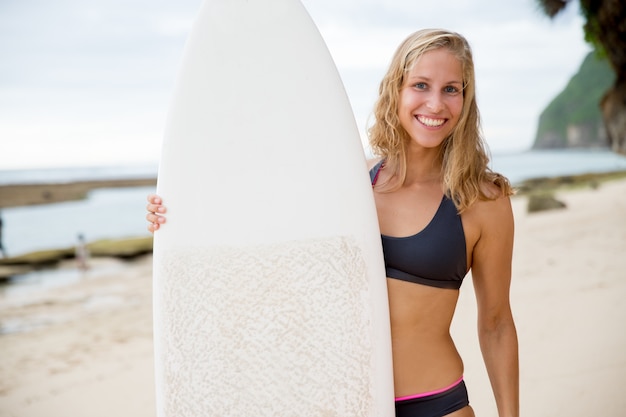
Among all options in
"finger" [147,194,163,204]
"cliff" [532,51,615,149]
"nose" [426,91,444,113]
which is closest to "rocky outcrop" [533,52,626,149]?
"cliff" [532,51,615,149]

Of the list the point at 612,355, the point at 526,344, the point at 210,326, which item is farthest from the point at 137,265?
the point at 210,326

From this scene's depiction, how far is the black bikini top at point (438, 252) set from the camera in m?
1.38

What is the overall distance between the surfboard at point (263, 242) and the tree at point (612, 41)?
452cm

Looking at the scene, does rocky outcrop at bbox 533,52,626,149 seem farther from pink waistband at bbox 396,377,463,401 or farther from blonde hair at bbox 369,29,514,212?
pink waistband at bbox 396,377,463,401

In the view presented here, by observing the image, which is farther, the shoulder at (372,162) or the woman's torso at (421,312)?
the shoulder at (372,162)

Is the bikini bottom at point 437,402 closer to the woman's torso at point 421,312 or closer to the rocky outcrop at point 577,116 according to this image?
the woman's torso at point 421,312

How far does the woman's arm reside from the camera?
141 centimetres

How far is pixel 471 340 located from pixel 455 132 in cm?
427

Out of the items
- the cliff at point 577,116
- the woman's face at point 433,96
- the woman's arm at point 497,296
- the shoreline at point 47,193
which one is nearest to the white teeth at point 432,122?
the woman's face at point 433,96

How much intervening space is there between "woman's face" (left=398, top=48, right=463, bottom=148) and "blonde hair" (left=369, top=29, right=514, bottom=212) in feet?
0.07

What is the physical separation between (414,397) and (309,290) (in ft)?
1.28

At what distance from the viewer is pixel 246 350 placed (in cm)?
145

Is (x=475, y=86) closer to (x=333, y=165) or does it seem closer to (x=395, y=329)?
(x=333, y=165)

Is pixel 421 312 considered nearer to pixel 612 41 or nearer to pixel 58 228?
pixel 612 41
